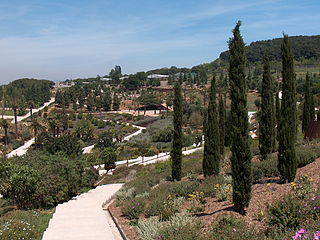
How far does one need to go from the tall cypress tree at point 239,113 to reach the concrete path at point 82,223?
402 cm

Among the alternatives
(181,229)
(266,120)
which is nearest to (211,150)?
(266,120)

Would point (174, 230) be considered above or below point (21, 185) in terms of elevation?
above

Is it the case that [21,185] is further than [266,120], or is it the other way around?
[266,120]

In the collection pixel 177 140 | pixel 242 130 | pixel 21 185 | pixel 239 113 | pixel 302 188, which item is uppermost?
pixel 239 113

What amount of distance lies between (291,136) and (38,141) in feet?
154

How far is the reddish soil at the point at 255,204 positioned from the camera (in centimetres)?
940

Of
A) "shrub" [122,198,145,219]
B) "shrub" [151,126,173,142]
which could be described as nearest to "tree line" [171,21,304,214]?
"shrub" [122,198,145,219]

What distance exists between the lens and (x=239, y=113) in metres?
10.2

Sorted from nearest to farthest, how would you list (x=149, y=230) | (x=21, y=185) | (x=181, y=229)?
(x=181, y=229)
(x=149, y=230)
(x=21, y=185)

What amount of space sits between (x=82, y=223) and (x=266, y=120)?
35.7 ft

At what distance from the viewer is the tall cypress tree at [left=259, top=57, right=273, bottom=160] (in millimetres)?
17938

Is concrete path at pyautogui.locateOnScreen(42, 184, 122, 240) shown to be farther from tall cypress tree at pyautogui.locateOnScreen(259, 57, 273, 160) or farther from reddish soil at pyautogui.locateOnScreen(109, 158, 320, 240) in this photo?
tall cypress tree at pyautogui.locateOnScreen(259, 57, 273, 160)

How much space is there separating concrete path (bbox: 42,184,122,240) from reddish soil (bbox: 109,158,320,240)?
0.50m

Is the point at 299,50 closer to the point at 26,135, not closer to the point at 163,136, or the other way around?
the point at 163,136
